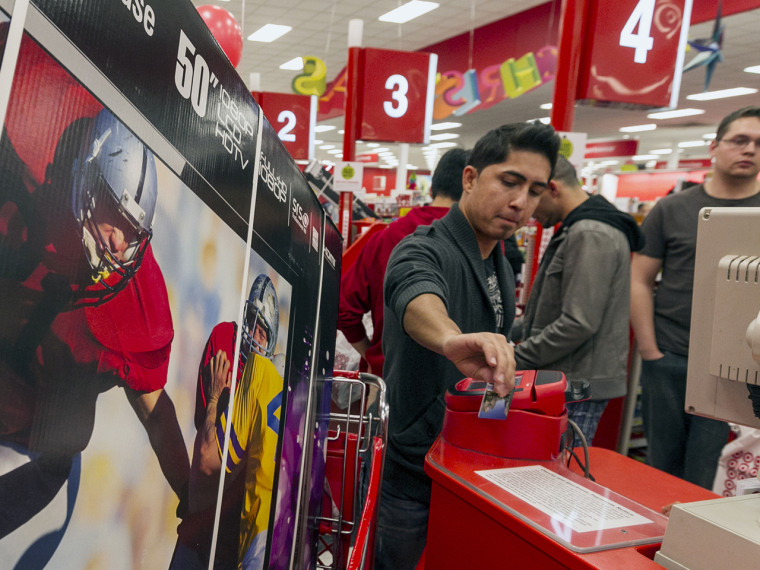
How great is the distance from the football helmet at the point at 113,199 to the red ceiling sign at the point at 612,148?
701 inches

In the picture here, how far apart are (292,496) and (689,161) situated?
2027 cm

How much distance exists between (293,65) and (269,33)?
7.57 ft

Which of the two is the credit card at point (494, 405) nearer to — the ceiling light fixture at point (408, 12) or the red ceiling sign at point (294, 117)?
the red ceiling sign at point (294, 117)

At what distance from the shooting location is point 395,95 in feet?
19.6

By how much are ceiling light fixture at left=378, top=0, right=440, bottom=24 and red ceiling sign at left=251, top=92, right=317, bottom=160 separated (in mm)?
2413

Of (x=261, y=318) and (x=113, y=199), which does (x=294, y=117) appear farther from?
(x=113, y=199)

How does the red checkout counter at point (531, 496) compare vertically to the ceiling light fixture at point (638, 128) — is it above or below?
below

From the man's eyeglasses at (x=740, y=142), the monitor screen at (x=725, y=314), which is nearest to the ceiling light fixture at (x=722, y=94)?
the man's eyeglasses at (x=740, y=142)

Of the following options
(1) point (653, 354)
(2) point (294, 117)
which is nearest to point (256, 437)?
(1) point (653, 354)

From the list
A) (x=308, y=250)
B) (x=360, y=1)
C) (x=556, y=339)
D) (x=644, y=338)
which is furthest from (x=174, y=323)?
(x=360, y=1)

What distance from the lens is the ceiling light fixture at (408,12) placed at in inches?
346

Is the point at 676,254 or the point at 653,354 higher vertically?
the point at 676,254

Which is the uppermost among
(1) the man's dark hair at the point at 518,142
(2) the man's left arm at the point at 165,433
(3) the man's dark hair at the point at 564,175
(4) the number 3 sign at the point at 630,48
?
(4) the number 3 sign at the point at 630,48

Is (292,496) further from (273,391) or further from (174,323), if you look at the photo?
(174,323)
